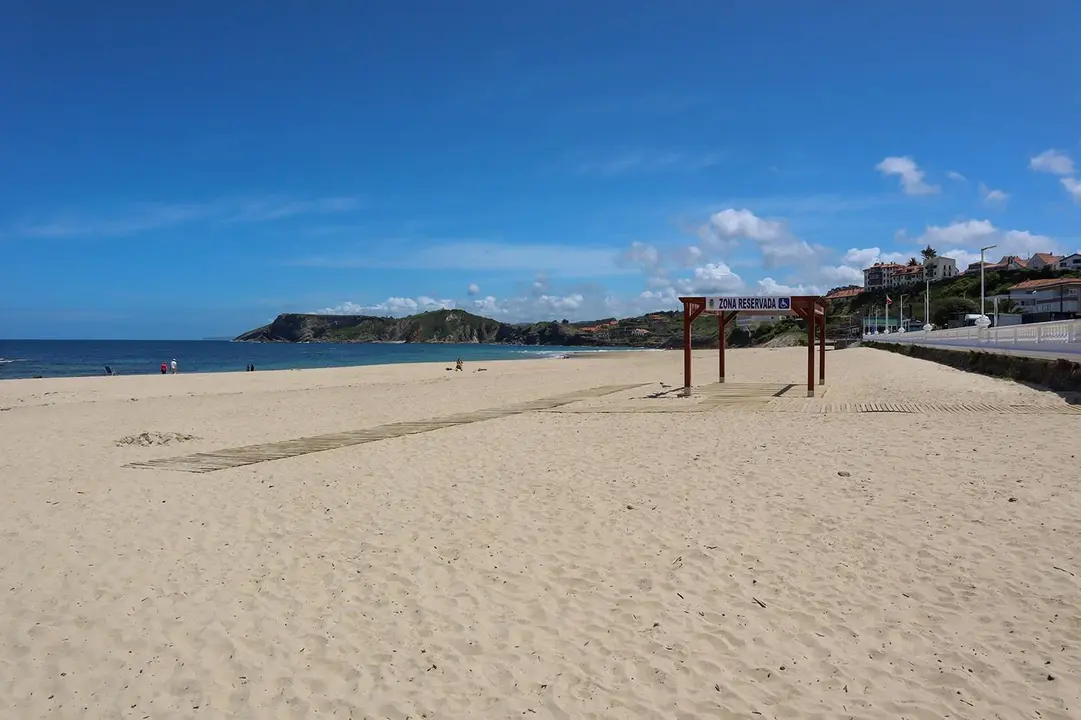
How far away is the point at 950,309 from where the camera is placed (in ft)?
301

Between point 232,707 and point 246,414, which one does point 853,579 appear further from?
point 246,414

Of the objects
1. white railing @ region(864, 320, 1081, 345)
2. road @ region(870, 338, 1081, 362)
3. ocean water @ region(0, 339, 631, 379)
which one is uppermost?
white railing @ region(864, 320, 1081, 345)

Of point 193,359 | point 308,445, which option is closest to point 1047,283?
point 308,445

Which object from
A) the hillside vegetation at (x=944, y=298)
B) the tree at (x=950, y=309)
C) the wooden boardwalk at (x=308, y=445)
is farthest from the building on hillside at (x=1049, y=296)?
the wooden boardwalk at (x=308, y=445)

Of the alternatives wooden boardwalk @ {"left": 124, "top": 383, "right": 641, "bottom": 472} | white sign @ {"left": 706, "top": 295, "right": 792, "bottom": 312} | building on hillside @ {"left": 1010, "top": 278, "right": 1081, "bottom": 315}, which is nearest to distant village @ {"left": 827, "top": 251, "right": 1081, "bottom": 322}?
building on hillside @ {"left": 1010, "top": 278, "right": 1081, "bottom": 315}

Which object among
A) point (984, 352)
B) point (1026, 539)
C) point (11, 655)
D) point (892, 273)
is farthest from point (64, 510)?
point (892, 273)

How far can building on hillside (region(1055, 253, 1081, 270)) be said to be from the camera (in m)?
106

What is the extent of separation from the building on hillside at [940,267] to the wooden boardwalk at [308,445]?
14028 centimetres

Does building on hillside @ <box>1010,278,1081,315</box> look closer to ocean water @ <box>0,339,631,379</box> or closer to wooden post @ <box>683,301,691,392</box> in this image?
ocean water @ <box>0,339,631,379</box>

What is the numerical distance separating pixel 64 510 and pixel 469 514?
4.25 metres

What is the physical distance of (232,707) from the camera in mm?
3459

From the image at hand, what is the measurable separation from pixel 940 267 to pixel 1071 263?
31.2m

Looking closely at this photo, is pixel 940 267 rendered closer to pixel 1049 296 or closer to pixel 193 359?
pixel 1049 296

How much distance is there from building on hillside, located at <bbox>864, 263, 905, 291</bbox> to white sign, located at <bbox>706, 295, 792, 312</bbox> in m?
144
